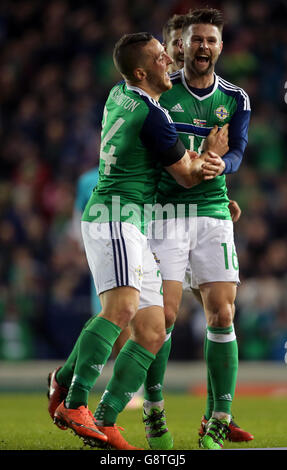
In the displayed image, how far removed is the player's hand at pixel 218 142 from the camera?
481cm

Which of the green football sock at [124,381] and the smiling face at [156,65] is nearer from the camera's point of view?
the green football sock at [124,381]

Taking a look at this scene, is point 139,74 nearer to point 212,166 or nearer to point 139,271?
point 212,166

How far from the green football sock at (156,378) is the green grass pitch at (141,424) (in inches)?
11.4

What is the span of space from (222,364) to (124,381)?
2.50 feet

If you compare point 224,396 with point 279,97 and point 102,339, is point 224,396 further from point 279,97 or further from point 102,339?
point 279,97

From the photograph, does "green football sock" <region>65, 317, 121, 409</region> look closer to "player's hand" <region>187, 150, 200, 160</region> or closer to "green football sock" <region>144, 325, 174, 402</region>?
"green football sock" <region>144, 325, 174, 402</region>

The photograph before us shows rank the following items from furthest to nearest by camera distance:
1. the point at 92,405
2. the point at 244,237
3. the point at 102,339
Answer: the point at 244,237
the point at 92,405
the point at 102,339

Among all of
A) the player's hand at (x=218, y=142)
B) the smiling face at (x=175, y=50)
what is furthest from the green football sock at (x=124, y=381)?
the smiling face at (x=175, y=50)

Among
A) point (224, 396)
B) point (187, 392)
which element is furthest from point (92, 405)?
point (224, 396)

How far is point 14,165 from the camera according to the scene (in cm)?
1343

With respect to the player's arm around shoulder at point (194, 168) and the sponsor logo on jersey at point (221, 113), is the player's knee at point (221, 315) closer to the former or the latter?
the player's arm around shoulder at point (194, 168)

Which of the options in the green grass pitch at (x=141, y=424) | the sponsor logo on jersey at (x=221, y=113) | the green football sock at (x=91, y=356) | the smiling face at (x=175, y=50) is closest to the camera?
the green football sock at (x=91, y=356)

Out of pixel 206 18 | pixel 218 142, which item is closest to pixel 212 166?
pixel 218 142
